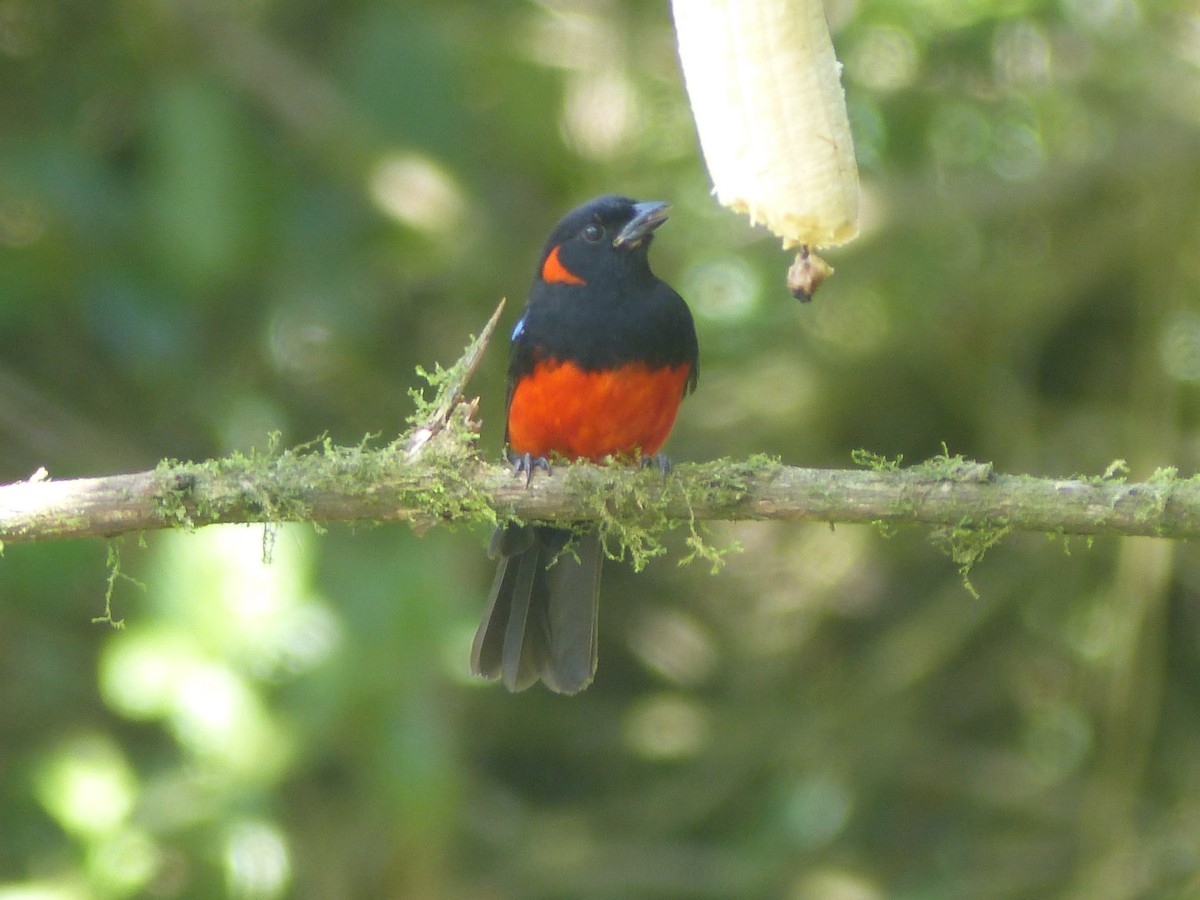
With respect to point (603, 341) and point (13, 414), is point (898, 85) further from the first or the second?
point (13, 414)

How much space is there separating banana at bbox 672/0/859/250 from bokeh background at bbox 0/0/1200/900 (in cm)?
234

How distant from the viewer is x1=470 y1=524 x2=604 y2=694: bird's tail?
4.18 metres

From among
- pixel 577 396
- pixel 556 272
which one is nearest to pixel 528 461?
pixel 577 396

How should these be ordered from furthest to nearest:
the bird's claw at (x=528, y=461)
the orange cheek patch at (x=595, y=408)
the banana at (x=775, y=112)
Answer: the orange cheek patch at (x=595, y=408) < the bird's claw at (x=528, y=461) < the banana at (x=775, y=112)

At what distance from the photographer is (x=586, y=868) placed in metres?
5.38

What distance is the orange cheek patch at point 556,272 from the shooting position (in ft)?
14.1

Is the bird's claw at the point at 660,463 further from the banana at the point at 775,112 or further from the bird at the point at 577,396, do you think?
the banana at the point at 775,112

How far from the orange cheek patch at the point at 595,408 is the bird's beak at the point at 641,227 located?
41 cm

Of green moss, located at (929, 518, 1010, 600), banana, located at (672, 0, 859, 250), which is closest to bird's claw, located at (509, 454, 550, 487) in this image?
green moss, located at (929, 518, 1010, 600)

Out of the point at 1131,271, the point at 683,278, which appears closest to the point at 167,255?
the point at 683,278

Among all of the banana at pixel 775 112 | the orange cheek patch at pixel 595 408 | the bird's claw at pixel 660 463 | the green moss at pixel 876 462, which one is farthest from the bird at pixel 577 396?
the banana at pixel 775 112

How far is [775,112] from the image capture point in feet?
7.21

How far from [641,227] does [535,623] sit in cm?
116

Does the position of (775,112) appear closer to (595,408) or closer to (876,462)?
(876,462)
